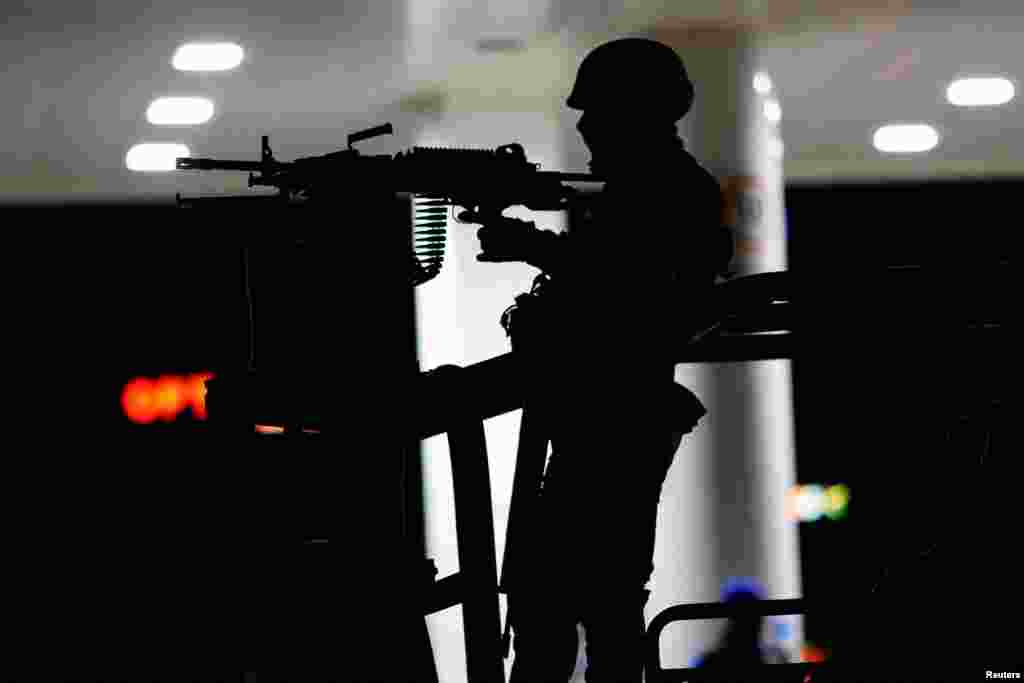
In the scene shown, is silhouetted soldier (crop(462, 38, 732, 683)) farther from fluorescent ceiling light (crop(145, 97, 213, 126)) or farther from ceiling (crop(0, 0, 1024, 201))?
fluorescent ceiling light (crop(145, 97, 213, 126))

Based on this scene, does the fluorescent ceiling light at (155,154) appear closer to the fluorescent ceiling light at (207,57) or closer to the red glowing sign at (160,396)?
the fluorescent ceiling light at (207,57)

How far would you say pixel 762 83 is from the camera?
5.14m

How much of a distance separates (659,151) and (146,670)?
17.8 ft

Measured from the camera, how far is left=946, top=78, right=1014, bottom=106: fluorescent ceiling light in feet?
19.3

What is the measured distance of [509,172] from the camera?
7.18 ft

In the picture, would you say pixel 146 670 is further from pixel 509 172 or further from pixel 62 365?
pixel 509 172

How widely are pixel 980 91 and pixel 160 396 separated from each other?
4.30 metres

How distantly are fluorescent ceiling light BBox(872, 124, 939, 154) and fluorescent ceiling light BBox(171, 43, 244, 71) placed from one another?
9.29 feet

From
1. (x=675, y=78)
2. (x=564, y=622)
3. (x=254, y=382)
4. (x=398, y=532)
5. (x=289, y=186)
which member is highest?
(x=675, y=78)

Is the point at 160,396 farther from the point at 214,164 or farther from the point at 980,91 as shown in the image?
the point at 214,164

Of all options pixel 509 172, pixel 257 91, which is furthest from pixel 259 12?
pixel 509 172

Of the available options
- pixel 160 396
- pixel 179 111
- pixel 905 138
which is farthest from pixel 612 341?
pixel 160 396

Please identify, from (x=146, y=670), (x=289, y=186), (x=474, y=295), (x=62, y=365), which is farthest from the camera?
(x=62, y=365)

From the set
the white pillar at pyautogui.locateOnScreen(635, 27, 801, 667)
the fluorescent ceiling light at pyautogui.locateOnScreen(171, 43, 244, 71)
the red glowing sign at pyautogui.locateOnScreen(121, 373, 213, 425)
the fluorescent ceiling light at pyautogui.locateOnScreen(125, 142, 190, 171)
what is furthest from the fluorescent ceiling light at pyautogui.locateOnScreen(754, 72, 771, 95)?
the red glowing sign at pyautogui.locateOnScreen(121, 373, 213, 425)
